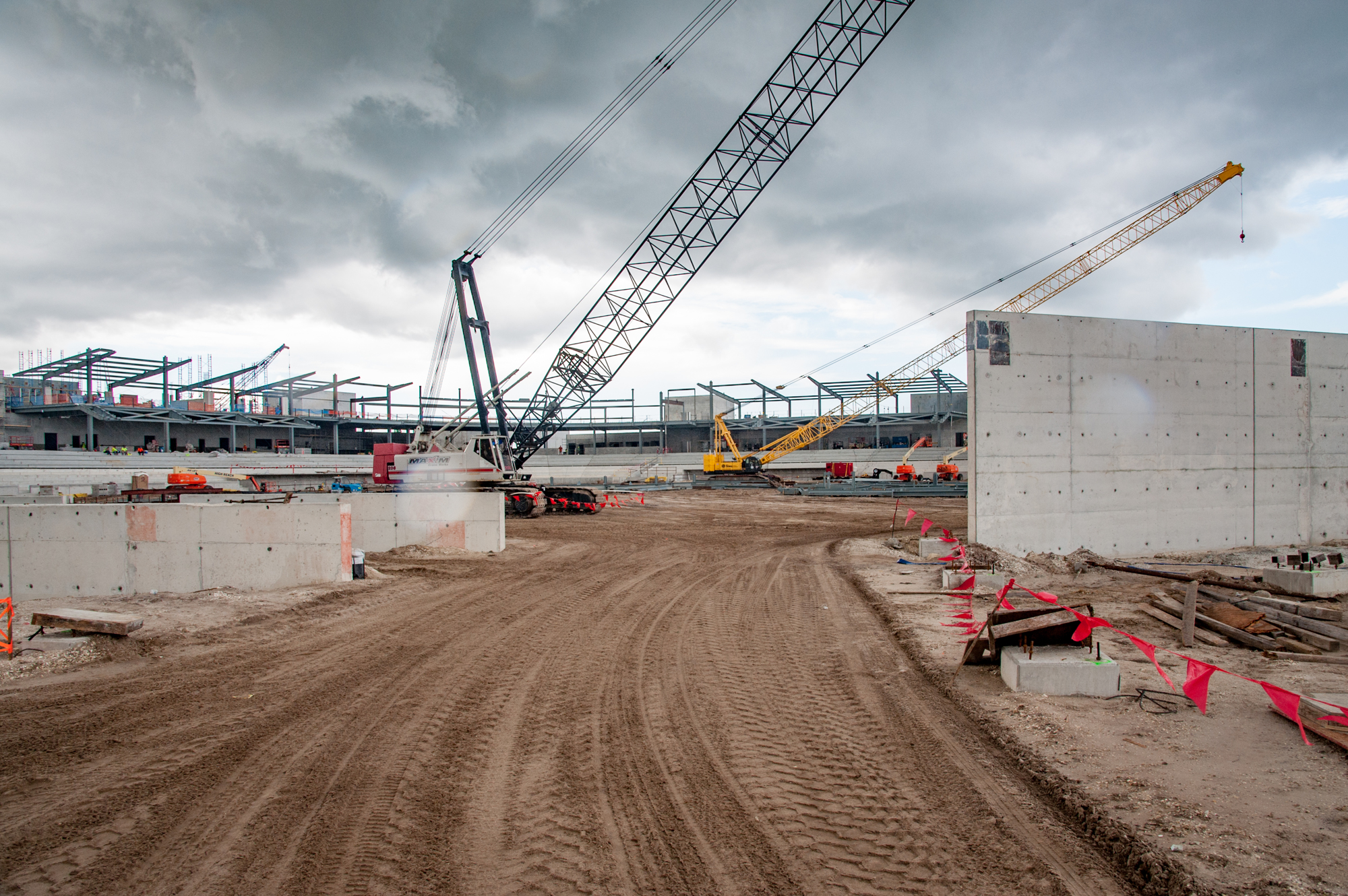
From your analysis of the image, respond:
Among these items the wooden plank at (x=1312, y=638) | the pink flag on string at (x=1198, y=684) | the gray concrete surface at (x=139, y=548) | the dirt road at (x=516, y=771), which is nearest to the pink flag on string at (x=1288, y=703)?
the pink flag on string at (x=1198, y=684)

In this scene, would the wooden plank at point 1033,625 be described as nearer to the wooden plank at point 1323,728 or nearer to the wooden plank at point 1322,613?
the wooden plank at point 1323,728

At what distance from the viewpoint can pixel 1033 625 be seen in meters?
6.19

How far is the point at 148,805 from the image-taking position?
4.18 metres

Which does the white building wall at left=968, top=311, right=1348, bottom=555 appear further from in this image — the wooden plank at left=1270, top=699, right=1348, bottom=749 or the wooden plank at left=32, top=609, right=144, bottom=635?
the wooden plank at left=32, top=609, right=144, bottom=635

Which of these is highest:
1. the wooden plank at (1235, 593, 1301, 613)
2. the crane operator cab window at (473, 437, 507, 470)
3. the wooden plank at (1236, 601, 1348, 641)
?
the crane operator cab window at (473, 437, 507, 470)

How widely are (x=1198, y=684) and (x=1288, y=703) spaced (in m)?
0.57

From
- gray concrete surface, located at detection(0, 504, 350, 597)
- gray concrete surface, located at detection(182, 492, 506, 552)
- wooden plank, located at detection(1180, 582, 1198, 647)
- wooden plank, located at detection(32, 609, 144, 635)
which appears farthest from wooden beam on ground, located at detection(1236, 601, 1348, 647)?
gray concrete surface, located at detection(0, 504, 350, 597)

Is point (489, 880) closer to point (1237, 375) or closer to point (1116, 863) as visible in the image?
point (1116, 863)

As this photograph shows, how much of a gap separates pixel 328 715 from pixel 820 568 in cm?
985

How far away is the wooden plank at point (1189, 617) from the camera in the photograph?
739 cm

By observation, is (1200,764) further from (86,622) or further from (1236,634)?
(86,622)

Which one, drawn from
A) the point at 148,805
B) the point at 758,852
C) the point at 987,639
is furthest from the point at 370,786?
the point at 987,639

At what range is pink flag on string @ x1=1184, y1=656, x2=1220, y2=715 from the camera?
5348 millimetres

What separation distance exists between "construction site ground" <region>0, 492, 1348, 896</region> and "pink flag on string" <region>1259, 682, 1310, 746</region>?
5.1 inches
